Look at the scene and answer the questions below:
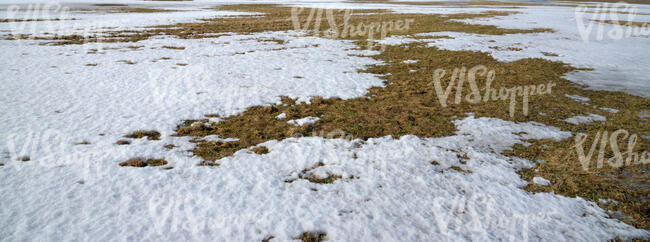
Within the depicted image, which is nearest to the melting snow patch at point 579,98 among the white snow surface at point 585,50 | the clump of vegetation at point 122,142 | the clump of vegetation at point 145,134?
the white snow surface at point 585,50

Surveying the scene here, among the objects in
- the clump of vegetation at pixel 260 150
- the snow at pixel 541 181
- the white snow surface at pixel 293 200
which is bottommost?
the white snow surface at pixel 293 200

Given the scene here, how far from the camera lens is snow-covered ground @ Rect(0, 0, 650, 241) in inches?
235

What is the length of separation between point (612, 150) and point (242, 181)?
10.0 m

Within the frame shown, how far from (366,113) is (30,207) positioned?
30.4 ft

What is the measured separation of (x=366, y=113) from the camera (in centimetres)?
1152

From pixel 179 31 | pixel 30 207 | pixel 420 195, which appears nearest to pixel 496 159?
pixel 420 195

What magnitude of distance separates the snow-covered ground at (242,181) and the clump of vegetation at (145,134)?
0.23 metres

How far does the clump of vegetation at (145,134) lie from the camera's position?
9.43m

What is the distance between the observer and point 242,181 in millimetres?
7367

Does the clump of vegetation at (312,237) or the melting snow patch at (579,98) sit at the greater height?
the melting snow patch at (579,98)

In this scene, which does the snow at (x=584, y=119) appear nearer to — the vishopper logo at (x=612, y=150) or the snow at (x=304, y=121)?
the vishopper logo at (x=612, y=150)

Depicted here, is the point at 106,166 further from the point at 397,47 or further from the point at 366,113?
the point at 397,47

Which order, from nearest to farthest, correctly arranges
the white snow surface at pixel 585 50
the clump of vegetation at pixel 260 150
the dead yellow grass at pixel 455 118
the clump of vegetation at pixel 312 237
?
the clump of vegetation at pixel 312 237, the dead yellow grass at pixel 455 118, the clump of vegetation at pixel 260 150, the white snow surface at pixel 585 50

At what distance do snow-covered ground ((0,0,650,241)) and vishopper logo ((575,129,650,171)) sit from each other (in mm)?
720
